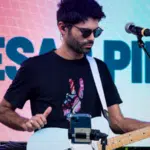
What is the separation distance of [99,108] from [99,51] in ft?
3.15

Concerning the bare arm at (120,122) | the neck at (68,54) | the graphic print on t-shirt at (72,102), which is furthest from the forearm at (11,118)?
the bare arm at (120,122)

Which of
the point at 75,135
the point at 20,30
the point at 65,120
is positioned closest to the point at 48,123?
the point at 65,120

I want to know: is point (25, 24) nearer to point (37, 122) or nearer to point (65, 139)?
point (65, 139)

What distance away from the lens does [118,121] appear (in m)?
2.68

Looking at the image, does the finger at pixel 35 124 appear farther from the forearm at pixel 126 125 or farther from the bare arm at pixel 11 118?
the forearm at pixel 126 125

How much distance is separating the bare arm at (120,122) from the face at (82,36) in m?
0.39

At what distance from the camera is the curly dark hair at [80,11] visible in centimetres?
262

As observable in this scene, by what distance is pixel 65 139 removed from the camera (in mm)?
2443

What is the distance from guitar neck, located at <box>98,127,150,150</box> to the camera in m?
2.50

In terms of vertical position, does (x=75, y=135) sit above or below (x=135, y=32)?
below

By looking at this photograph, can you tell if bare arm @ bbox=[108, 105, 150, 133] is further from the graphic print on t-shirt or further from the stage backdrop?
the stage backdrop

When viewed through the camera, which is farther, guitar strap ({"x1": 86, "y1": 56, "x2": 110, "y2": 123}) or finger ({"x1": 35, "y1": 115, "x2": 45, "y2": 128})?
guitar strap ({"x1": 86, "y1": 56, "x2": 110, "y2": 123})

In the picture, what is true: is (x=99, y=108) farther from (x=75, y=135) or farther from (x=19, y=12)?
(x=19, y=12)

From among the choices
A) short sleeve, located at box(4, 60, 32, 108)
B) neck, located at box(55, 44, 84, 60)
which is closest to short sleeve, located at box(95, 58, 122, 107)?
neck, located at box(55, 44, 84, 60)
